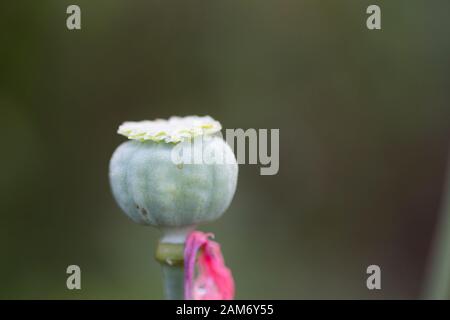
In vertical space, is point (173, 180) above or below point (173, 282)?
above

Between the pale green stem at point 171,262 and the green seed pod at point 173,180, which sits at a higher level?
the green seed pod at point 173,180

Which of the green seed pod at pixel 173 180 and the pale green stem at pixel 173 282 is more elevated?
the green seed pod at pixel 173 180

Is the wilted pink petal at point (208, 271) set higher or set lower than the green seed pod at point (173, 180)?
lower

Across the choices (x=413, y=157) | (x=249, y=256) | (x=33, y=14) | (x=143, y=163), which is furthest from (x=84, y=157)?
(x=143, y=163)

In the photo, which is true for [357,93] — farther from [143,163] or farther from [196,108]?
[143,163]
